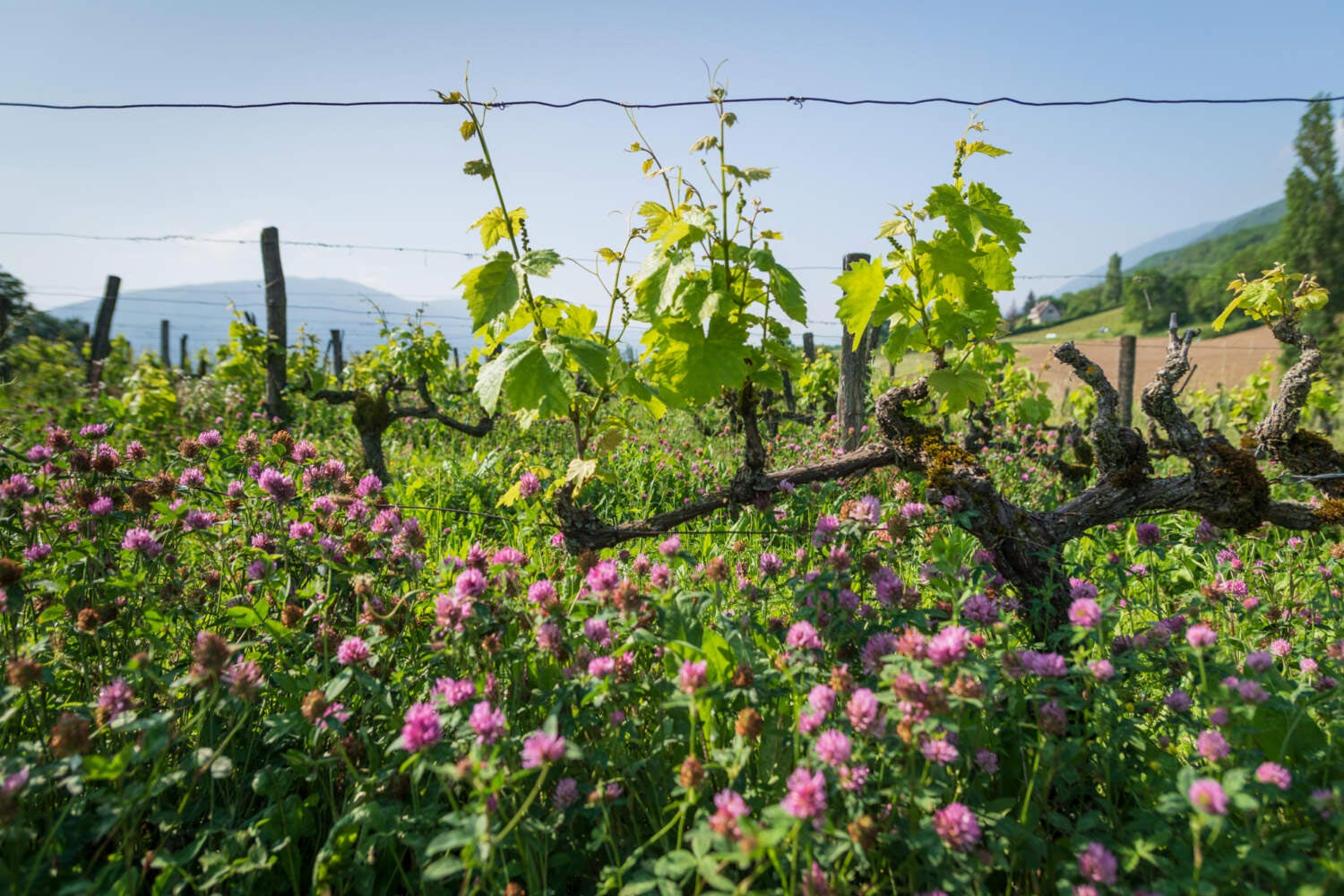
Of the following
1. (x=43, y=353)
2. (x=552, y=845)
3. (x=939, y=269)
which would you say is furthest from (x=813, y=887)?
(x=43, y=353)

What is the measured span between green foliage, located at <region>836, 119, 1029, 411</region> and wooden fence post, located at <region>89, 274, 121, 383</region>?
13.6 metres

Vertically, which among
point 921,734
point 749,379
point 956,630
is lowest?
point 921,734

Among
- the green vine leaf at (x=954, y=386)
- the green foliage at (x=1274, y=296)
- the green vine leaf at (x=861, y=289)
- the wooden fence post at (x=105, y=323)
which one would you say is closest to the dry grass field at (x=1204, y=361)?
the green foliage at (x=1274, y=296)

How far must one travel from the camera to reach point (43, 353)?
712cm

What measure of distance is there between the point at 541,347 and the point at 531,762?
1303 millimetres

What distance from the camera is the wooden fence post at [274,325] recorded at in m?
7.24

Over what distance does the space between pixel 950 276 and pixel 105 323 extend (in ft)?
47.9

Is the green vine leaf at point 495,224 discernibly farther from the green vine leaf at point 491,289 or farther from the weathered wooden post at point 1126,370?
the weathered wooden post at point 1126,370

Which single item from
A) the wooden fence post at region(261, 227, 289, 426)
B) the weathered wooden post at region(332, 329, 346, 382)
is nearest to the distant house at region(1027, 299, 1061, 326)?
the weathered wooden post at region(332, 329, 346, 382)

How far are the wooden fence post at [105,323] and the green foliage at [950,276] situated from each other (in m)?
13.6

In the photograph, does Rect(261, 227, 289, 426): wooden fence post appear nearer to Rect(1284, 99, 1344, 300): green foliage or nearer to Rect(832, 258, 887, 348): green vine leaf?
Rect(832, 258, 887, 348): green vine leaf

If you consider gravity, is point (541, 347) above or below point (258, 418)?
above

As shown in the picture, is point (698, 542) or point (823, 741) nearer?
point (823, 741)

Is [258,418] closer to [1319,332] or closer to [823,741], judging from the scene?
[823,741]
